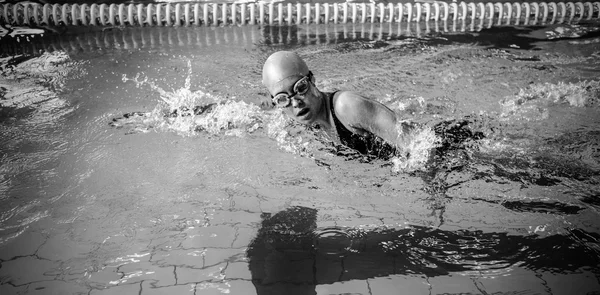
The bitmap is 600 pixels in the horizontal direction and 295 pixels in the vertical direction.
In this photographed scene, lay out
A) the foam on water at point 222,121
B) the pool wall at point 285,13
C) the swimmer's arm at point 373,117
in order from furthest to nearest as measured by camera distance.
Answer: the pool wall at point 285,13
the foam on water at point 222,121
the swimmer's arm at point 373,117

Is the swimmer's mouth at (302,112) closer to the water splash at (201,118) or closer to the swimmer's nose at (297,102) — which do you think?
the swimmer's nose at (297,102)

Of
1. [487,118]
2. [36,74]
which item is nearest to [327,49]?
[487,118]

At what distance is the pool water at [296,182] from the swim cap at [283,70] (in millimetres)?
699

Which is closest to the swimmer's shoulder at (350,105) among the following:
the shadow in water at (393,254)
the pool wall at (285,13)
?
the shadow in water at (393,254)

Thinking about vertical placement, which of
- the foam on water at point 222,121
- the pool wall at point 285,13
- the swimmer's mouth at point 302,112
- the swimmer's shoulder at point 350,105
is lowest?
the foam on water at point 222,121

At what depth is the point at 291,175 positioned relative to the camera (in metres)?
3.28

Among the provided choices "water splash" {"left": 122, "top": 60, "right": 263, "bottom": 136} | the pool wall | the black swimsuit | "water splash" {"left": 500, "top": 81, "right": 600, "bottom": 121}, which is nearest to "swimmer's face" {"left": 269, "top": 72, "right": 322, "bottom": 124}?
the black swimsuit

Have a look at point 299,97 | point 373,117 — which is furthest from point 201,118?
point 373,117

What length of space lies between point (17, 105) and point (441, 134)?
3570mm

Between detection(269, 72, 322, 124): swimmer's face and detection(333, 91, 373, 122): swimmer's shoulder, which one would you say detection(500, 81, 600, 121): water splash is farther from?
detection(269, 72, 322, 124): swimmer's face

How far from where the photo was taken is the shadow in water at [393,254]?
2.41m

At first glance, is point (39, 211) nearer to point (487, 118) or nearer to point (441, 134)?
point (441, 134)

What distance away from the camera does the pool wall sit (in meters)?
6.17

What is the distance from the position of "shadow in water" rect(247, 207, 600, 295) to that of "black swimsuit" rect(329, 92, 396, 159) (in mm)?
631
